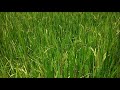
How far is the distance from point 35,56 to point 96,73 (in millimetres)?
441

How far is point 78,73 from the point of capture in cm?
150

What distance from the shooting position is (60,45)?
1.72 metres

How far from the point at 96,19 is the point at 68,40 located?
1.38 feet

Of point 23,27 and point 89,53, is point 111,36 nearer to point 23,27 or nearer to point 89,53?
point 89,53

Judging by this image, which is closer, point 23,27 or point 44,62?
point 44,62

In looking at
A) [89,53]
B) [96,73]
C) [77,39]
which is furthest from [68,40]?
[96,73]

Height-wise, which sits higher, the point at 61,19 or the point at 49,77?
the point at 61,19

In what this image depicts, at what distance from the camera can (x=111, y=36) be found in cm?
174

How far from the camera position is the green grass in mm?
1472

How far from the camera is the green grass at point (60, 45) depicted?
1.47 metres
